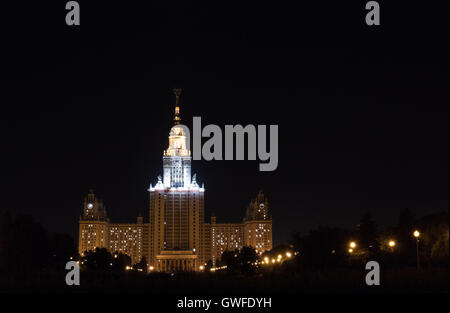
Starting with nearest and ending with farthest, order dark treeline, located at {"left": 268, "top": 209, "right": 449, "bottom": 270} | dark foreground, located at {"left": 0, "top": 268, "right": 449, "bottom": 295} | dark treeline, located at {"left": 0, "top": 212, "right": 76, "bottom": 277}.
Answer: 1. dark foreground, located at {"left": 0, "top": 268, "right": 449, "bottom": 295}
2. dark treeline, located at {"left": 268, "top": 209, "right": 449, "bottom": 270}
3. dark treeline, located at {"left": 0, "top": 212, "right": 76, "bottom": 277}

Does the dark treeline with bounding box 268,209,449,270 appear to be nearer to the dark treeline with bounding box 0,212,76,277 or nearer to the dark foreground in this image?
the dark foreground

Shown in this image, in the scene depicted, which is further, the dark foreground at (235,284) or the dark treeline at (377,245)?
the dark treeline at (377,245)

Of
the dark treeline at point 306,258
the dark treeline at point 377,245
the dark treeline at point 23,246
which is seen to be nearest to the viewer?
the dark treeline at point 306,258

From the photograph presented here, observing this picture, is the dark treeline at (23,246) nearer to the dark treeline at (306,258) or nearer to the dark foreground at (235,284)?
the dark treeline at (306,258)

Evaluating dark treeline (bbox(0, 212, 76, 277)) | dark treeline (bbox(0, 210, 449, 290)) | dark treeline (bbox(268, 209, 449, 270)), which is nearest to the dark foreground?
dark treeline (bbox(0, 210, 449, 290))

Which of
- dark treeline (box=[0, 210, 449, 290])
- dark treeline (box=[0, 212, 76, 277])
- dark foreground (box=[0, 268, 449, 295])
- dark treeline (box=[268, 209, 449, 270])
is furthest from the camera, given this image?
dark treeline (box=[0, 212, 76, 277])

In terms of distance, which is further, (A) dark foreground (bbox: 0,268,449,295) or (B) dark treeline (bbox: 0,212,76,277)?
(B) dark treeline (bbox: 0,212,76,277)

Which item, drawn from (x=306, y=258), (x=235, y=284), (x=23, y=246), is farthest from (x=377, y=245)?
(x=23, y=246)

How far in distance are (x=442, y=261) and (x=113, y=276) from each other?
33040 mm

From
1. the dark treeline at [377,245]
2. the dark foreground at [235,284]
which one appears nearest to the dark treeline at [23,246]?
the dark treeline at [377,245]

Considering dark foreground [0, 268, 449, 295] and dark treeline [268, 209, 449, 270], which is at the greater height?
dark treeline [268, 209, 449, 270]
